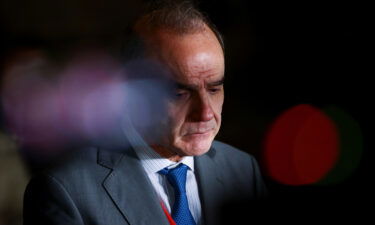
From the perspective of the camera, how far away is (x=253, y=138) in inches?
103

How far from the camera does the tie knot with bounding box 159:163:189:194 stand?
1.19 meters

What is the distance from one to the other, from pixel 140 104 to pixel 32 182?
0.34 meters

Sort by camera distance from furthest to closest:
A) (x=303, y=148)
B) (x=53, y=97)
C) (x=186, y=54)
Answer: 1. (x=53, y=97)
2. (x=303, y=148)
3. (x=186, y=54)

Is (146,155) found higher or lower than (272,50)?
lower

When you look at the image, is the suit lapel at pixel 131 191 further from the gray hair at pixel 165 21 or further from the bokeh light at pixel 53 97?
the bokeh light at pixel 53 97

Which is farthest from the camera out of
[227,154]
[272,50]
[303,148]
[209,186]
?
[272,50]

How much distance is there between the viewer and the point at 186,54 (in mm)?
1004

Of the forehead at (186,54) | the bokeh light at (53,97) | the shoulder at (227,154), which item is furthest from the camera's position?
the bokeh light at (53,97)

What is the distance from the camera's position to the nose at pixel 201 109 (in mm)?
1032

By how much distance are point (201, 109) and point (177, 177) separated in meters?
0.26

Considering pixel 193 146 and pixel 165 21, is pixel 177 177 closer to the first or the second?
pixel 193 146

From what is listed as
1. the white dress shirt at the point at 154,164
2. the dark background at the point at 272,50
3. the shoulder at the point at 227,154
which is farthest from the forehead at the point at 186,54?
the dark background at the point at 272,50

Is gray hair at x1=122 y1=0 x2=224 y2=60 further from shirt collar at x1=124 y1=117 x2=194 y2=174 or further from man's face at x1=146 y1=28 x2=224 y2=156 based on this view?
shirt collar at x1=124 y1=117 x2=194 y2=174

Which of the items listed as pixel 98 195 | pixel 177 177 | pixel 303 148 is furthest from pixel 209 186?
pixel 303 148
